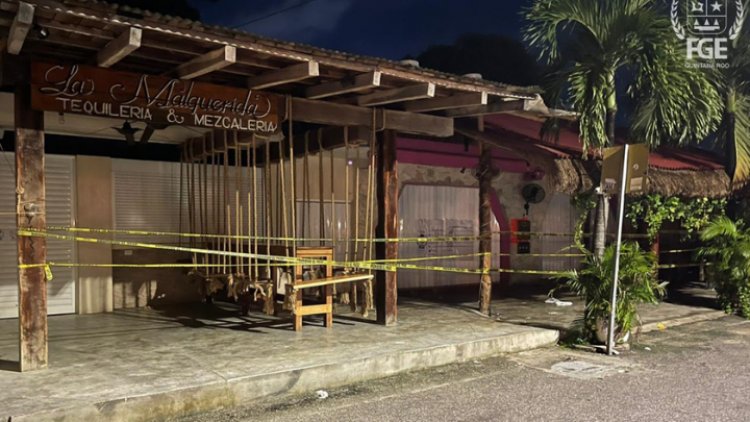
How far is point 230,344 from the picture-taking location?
682 cm

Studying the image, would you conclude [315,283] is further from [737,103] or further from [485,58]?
[485,58]

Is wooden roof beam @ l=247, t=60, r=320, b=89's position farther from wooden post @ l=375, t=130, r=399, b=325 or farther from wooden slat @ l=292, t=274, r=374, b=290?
wooden slat @ l=292, t=274, r=374, b=290

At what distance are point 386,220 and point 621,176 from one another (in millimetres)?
3028

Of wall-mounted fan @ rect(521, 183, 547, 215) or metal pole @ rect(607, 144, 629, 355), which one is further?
wall-mounted fan @ rect(521, 183, 547, 215)

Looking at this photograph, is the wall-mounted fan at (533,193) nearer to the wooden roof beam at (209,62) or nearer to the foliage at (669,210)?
the foliage at (669,210)

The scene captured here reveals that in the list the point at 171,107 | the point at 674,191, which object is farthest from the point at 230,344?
the point at 674,191

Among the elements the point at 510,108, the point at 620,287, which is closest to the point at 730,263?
the point at 620,287

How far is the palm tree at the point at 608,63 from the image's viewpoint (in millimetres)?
9086

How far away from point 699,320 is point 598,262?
11.2ft

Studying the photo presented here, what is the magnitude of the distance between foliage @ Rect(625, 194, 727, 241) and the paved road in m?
4.17

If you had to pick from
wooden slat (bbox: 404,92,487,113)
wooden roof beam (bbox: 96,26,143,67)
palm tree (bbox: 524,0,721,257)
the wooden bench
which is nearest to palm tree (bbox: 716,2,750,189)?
palm tree (bbox: 524,0,721,257)

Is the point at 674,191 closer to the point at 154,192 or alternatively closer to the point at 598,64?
the point at 598,64

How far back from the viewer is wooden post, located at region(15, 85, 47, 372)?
5590mm

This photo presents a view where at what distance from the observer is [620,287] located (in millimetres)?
7461
